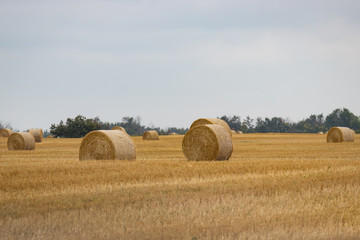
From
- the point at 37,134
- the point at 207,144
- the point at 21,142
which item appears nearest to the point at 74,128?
the point at 37,134

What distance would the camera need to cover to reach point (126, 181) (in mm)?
11719

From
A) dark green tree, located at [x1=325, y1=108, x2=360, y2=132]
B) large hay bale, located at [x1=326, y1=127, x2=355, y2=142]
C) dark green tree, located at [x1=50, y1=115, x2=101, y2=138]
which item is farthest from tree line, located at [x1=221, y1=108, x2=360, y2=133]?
large hay bale, located at [x1=326, y1=127, x2=355, y2=142]

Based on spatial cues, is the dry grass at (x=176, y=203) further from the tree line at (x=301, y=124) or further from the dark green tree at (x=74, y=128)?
the tree line at (x=301, y=124)

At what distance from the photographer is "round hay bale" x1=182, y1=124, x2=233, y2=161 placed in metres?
18.6

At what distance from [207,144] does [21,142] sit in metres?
16.5

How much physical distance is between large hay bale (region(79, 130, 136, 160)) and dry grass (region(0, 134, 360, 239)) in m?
3.27

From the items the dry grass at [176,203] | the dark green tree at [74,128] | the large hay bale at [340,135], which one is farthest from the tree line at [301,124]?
the dry grass at [176,203]

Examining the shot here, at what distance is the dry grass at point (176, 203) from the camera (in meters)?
6.96

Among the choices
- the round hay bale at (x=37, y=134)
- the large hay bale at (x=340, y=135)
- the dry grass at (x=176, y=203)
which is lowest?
the dry grass at (x=176, y=203)

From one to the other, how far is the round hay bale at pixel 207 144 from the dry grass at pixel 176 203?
4.74 m

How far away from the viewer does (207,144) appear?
18.9 m

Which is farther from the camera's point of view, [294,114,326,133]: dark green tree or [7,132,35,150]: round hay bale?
[294,114,326,133]: dark green tree

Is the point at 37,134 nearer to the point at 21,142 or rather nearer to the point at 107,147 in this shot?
the point at 21,142

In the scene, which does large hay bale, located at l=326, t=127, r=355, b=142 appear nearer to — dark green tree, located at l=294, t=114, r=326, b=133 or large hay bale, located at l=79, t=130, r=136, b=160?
large hay bale, located at l=79, t=130, r=136, b=160
